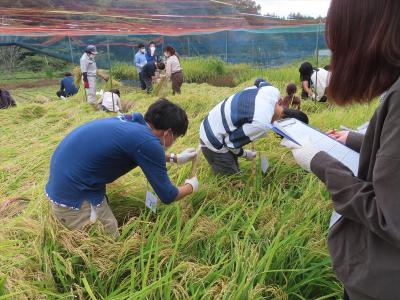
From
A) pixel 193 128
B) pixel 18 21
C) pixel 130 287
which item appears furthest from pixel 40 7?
pixel 130 287

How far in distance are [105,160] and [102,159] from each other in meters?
0.02

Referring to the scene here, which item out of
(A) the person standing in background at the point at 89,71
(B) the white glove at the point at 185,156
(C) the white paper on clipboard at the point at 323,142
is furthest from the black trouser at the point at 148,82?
(C) the white paper on clipboard at the point at 323,142

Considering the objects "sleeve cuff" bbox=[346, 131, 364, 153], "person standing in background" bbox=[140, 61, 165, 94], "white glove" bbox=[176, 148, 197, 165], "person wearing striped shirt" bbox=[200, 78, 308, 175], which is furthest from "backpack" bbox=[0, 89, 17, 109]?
"sleeve cuff" bbox=[346, 131, 364, 153]

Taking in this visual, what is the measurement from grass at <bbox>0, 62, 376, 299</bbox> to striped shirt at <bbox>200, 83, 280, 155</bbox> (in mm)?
268

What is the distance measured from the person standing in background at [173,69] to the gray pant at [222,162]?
4926 mm

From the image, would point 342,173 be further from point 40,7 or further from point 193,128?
point 40,7

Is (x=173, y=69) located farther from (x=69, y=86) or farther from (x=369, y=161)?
(x=369, y=161)

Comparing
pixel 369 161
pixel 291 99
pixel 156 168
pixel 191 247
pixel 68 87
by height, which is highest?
pixel 369 161

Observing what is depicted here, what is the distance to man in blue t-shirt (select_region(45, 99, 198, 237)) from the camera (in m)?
1.68

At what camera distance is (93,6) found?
420 inches

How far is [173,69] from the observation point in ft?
23.7

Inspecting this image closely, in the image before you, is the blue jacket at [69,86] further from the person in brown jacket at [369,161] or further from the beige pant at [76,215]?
the person in brown jacket at [369,161]

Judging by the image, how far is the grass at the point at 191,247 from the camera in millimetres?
1491

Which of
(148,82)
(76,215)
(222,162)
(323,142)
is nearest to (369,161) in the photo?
(323,142)
